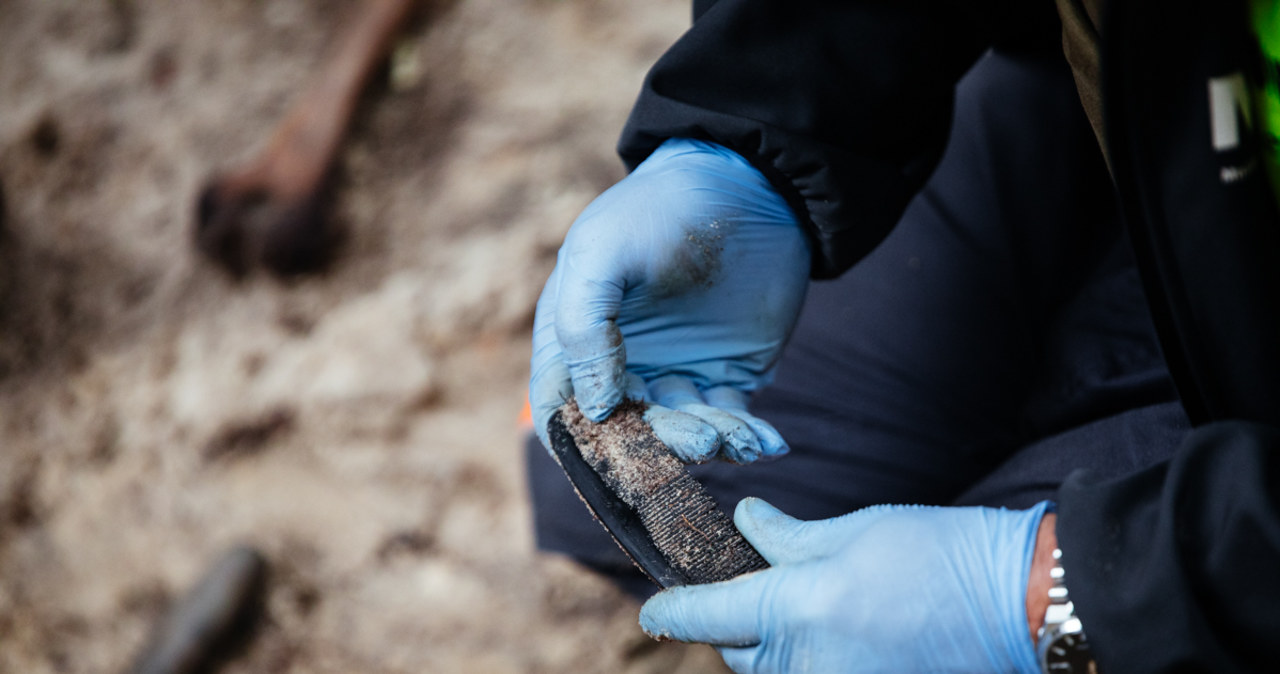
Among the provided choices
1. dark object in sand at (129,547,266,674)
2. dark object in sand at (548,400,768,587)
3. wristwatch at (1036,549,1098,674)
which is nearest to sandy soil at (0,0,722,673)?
dark object in sand at (129,547,266,674)

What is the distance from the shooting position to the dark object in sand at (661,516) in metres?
0.68

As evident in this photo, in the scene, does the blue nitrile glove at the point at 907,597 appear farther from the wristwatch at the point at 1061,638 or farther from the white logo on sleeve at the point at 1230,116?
the white logo on sleeve at the point at 1230,116

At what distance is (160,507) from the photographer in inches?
60.6

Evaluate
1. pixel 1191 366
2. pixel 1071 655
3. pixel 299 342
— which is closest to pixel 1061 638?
pixel 1071 655

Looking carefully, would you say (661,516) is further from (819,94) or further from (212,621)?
(212,621)

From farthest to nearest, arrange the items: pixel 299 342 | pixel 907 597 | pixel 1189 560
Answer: pixel 299 342 → pixel 907 597 → pixel 1189 560

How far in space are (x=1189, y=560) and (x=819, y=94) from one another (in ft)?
1.64

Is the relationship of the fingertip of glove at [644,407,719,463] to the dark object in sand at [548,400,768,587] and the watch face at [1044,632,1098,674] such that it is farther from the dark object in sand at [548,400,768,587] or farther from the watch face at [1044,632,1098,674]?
the watch face at [1044,632,1098,674]

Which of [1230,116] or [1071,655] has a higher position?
[1230,116]

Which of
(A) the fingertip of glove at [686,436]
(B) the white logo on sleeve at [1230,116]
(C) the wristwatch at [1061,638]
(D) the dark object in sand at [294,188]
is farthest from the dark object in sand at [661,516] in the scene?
(D) the dark object in sand at [294,188]

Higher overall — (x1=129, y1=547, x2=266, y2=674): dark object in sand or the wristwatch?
the wristwatch

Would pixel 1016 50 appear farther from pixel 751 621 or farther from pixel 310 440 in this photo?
pixel 310 440

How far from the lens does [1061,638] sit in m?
0.53

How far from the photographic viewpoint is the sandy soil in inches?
54.2
